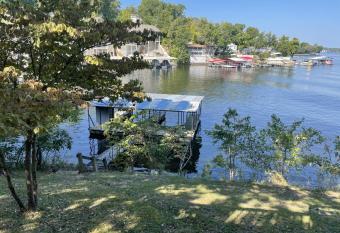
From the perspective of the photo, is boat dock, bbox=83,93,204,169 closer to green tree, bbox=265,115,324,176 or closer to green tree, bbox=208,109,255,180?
green tree, bbox=208,109,255,180

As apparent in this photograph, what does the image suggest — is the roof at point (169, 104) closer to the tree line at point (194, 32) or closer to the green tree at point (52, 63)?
the green tree at point (52, 63)

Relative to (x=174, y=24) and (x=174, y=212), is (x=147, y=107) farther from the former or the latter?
(x=174, y=24)

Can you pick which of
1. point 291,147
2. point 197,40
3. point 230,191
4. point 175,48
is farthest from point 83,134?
point 197,40

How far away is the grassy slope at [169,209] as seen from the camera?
25.2 ft

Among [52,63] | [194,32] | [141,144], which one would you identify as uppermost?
[194,32]

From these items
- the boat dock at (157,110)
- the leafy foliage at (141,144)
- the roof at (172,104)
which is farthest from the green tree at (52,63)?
the roof at (172,104)

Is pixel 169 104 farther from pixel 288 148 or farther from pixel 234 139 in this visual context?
pixel 288 148

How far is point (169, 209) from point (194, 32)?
4597 inches

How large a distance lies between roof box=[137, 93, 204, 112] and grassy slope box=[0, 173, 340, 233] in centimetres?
1740

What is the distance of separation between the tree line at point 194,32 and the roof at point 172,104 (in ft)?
231

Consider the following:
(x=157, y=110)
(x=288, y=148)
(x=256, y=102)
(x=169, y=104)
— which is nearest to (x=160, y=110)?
(x=157, y=110)

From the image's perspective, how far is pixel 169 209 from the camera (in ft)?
28.7

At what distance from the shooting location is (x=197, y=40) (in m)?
121

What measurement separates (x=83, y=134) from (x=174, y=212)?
22.8 metres
